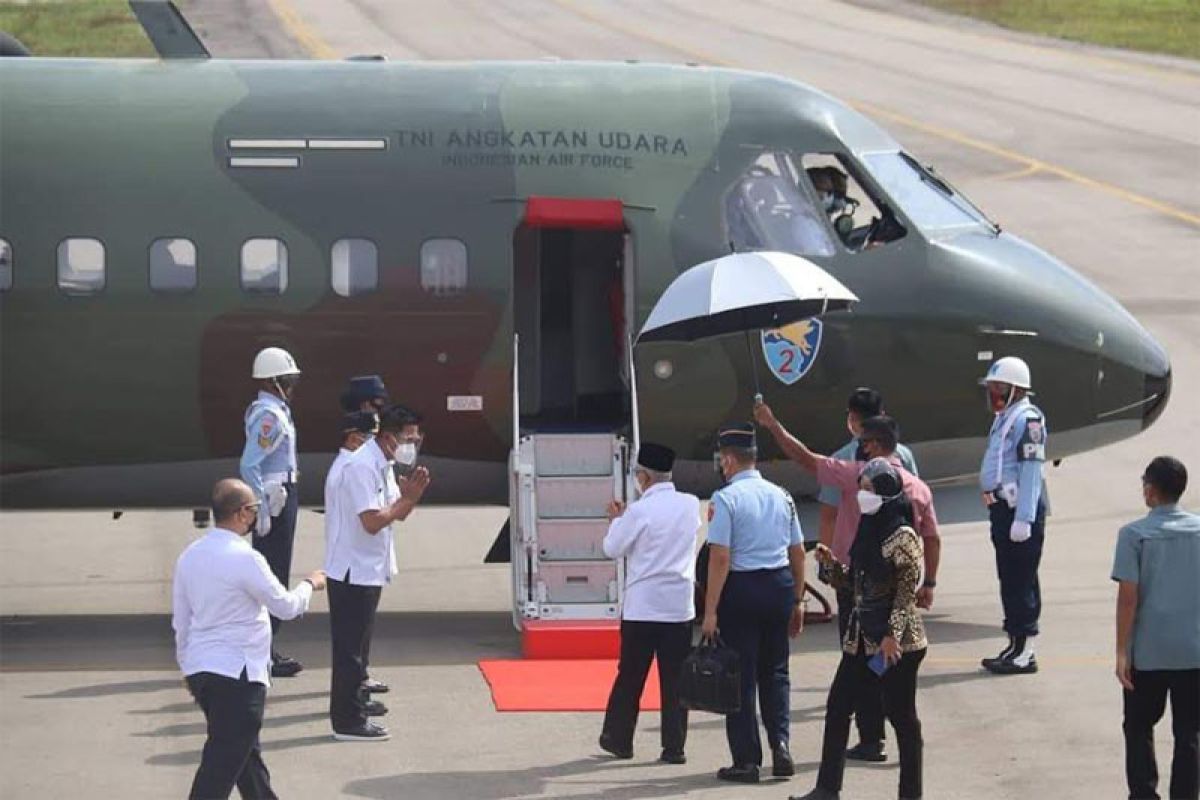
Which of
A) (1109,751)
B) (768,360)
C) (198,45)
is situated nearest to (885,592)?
(1109,751)

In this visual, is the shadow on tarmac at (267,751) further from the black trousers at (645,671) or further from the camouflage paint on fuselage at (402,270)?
the camouflage paint on fuselage at (402,270)

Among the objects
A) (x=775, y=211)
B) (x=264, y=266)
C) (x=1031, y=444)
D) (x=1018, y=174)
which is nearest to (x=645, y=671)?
(x=1031, y=444)

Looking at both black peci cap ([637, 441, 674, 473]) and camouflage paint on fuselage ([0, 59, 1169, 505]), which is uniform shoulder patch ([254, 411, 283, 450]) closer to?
camouflage paint on fuselage ([0, 59, 1169, 505])

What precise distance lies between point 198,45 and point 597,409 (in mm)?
4169

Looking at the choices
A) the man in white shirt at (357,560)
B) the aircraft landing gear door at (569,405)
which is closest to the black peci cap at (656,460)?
the man in white shirt at (357,560)

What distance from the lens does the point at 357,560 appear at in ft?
48.9

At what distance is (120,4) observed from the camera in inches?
2499

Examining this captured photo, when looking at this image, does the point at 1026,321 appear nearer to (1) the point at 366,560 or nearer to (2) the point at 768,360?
(2) the point at 768,360

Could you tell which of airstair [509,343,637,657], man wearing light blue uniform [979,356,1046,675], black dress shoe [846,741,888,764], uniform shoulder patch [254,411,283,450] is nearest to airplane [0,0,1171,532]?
A: airstair [509,343,637,657]

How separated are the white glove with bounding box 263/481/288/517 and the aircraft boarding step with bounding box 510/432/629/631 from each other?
6.19 feet

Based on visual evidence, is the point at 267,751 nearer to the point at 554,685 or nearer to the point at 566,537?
the point at 554,685

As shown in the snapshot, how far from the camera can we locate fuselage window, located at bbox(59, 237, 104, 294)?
1781 cm

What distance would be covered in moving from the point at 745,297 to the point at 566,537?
311 cm

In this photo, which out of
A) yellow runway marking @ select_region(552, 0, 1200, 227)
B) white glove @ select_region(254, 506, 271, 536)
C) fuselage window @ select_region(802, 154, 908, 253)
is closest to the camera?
white glove @ select_region(254, 506, 271, 536)
